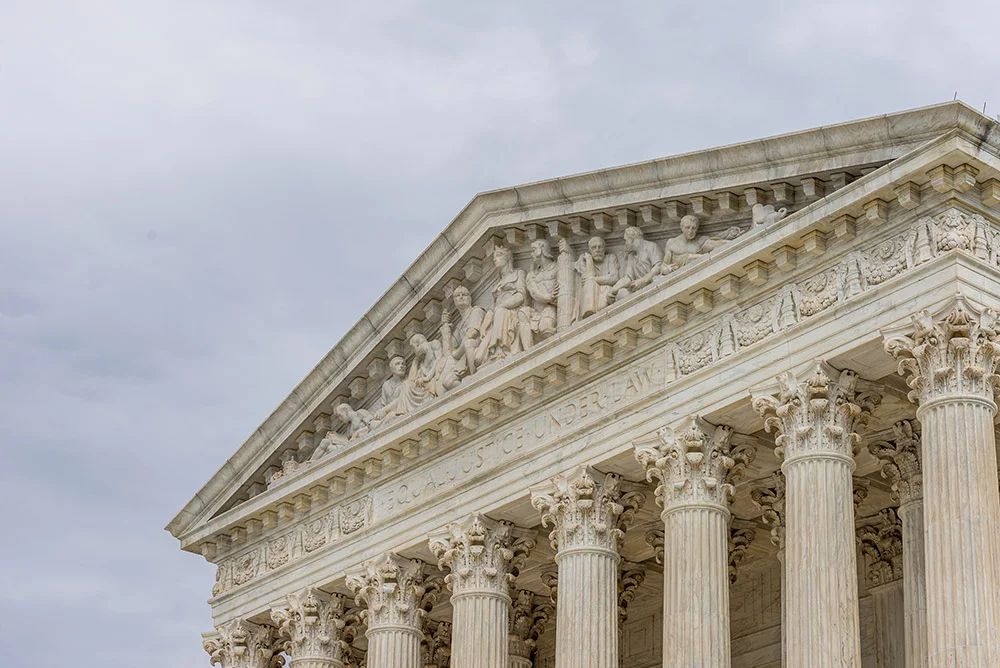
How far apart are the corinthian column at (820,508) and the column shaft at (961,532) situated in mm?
1754

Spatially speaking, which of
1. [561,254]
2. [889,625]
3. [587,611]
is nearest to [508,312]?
[561,254]

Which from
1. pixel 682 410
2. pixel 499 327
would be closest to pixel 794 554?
pixel 682 410

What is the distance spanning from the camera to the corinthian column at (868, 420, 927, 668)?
31.0 metres

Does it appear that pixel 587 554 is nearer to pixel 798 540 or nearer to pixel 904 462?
pixel 798 540

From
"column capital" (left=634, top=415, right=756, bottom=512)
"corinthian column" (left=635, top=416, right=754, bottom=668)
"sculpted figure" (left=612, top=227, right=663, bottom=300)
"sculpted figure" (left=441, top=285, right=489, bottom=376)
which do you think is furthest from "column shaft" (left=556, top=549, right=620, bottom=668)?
"sculpted figure" (left=441, top=285, right=489, bottom=376)

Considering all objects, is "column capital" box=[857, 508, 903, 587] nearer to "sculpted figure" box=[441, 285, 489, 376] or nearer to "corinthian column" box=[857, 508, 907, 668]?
"corinthian column" box=[857, 508, 907, 668]

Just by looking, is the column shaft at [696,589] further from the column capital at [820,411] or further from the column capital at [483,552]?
the column capital at [483,552]

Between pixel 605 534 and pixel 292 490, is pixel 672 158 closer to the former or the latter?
pixel 605 534

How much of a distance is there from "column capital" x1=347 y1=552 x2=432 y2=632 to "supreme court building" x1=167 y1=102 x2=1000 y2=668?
0.06m

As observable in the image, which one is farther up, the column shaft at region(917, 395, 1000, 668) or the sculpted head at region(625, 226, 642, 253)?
the sculpted head at region(625, 226, 642, 253)

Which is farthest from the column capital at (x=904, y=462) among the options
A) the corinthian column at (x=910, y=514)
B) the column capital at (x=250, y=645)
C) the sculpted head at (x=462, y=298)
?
the column capital at (x=250, y=645)

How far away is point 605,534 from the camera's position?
3388 centimetres

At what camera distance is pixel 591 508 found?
3381 cm

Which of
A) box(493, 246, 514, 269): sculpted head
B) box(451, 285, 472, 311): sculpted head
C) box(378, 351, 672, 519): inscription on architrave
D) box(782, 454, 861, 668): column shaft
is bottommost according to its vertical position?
box(782, 454, 861, 668): column shaft
